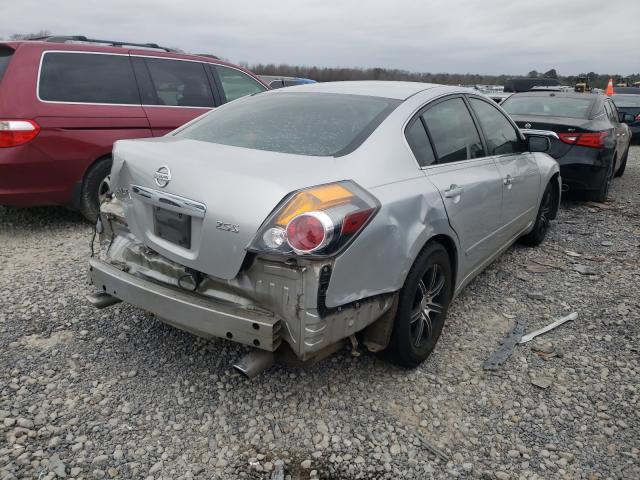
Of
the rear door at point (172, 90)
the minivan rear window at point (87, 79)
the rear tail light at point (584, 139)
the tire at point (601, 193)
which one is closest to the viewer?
the minivan rear window at point (87, 79)

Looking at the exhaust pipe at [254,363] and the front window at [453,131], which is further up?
the front window at [453,131]

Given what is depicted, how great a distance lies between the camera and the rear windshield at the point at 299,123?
2590 mm

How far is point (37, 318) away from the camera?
322cm

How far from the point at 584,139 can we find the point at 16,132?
626 cm

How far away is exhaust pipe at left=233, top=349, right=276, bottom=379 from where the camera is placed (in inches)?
86.1

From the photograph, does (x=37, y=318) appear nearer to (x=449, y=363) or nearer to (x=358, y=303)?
(x=358, y=303)

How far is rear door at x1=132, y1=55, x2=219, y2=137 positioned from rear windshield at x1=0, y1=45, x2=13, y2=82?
117 cm

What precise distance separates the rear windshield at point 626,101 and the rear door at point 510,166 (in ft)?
37.0

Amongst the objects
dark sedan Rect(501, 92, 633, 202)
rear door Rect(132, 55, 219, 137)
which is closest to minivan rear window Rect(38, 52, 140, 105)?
rear door Rect(132, 55, 219, 137)

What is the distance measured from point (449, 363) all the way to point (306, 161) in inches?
60.2

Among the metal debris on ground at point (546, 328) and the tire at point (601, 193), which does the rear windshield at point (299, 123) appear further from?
the tire at point (601, 193)

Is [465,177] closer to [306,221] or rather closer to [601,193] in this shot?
[306,221]

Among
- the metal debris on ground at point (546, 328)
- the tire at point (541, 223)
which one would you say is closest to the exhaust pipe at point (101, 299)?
the metal debris on ground at point (546, 328)

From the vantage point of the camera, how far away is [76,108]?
184 inches
